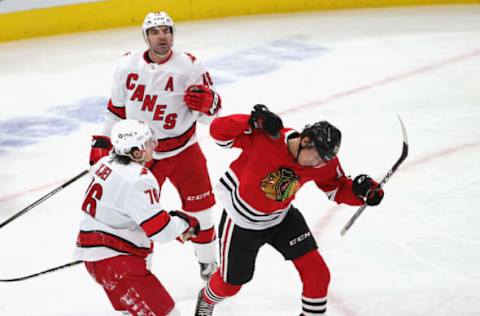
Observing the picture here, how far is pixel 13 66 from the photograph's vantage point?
8.11m

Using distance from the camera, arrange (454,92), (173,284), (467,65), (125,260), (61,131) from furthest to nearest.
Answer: (467,65)
(454,92)
(61,131)
(173,284)
(125,260)

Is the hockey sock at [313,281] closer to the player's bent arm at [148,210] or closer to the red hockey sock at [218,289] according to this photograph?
the red hockey sock at [218,289]

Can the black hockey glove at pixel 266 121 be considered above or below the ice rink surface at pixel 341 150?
above

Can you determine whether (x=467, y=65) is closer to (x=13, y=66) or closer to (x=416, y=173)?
(x=416, y=173)

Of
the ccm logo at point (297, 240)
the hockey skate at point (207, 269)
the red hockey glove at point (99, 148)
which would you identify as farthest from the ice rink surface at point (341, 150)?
the red hockey glove at point (99, 148)

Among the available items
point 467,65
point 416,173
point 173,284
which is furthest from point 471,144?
point 173,284

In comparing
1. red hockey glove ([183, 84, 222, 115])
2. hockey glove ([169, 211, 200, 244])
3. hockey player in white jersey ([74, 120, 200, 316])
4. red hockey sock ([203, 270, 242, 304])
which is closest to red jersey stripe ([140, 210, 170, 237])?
hockey player in white jersey ([74, 120, 200, 316])

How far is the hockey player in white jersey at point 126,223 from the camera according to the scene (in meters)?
3.00

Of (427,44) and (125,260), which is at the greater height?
(125,260)

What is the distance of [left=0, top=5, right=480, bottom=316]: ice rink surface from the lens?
407 centimetres

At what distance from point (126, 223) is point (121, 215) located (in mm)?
43

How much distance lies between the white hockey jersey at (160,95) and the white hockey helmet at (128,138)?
86cm

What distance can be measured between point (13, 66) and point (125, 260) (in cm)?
549

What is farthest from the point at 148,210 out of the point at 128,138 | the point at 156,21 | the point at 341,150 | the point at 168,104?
the point at 341,150
